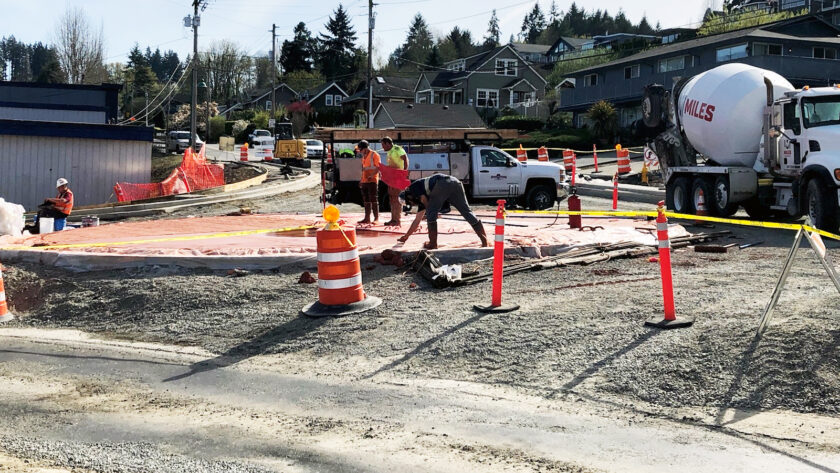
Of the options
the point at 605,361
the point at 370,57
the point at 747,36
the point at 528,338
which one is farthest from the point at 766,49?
the point at 605,361

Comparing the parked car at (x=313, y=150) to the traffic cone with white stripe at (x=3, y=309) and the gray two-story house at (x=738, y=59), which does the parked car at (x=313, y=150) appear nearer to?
the gray two-story house at (x=738, y=59)

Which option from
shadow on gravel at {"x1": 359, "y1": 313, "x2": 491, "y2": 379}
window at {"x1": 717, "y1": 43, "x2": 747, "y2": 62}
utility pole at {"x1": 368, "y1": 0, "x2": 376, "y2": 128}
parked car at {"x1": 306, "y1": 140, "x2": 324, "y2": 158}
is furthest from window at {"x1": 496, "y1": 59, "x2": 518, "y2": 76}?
shadow on gravel at {"x1": 359, "y1": 313, "x2": 491, "y2": 379}

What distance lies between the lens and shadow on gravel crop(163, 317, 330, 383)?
860cm

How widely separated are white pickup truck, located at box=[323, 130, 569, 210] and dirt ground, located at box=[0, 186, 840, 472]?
952 cm

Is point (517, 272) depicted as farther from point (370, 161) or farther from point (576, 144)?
point (576, 144)

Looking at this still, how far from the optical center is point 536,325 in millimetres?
9227

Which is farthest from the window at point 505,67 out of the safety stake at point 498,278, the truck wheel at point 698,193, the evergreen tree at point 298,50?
the safety stake at point 498,278

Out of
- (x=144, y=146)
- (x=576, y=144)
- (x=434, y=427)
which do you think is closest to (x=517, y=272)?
(x=434, y=427)

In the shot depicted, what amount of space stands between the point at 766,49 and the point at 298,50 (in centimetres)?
7480

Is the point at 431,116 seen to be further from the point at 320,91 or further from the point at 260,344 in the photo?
the point at 260,344

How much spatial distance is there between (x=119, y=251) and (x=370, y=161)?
514 cm

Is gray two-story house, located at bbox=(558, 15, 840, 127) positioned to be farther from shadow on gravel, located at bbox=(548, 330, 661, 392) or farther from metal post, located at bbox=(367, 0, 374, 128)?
shadow on gravel, located at bbox=(548, 330, 661, 392)

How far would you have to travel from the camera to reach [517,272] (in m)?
12.1

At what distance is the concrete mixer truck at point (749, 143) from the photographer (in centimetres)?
1655
